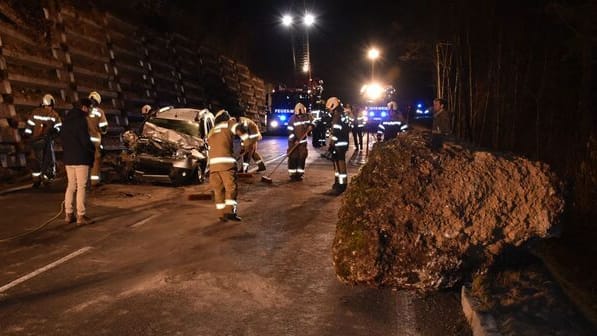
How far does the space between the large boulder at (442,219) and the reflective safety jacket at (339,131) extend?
20.2ft

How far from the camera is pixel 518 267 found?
544 cm

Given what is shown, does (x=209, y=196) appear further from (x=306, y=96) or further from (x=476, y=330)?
(x=306, y=96)

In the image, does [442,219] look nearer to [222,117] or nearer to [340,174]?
[222,117]

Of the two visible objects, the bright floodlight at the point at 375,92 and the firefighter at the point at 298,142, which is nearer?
the firefighter at the point at 298,142

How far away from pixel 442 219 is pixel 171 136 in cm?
796

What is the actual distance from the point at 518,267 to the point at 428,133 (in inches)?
74.4

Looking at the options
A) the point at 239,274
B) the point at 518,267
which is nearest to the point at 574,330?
the point at 518,267

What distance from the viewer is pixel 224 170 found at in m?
8.26

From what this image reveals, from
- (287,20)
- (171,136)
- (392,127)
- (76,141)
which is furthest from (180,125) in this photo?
(287,20)

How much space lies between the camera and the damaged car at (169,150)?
11.3 meters

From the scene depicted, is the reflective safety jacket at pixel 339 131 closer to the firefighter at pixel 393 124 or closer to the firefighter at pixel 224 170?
the firefighter at pixel 224 170

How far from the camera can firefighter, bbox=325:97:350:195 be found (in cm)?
1136

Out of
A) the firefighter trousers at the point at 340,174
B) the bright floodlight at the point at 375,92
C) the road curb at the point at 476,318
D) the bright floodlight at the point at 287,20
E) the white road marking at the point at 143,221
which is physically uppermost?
the bright floodlight at the point at 287,20

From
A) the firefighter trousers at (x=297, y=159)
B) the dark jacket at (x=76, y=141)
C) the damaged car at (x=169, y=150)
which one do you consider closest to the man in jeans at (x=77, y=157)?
the dark jacket at (x=76, y=141)
